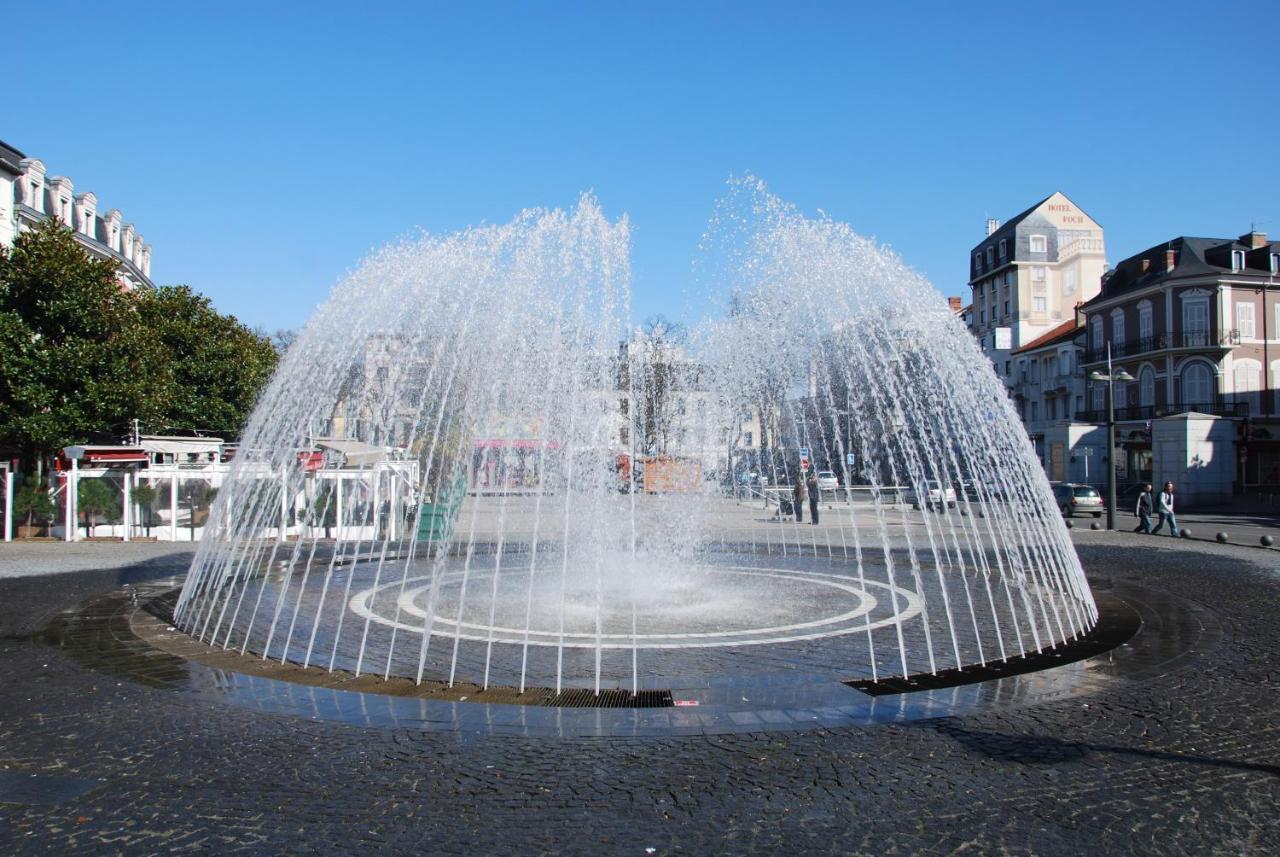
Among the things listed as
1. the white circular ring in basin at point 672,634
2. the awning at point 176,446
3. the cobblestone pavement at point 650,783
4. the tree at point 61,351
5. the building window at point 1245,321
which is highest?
the building window at point 1245,321

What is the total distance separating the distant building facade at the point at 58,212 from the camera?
4144 centimetres

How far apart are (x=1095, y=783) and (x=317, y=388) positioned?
11.5 meters

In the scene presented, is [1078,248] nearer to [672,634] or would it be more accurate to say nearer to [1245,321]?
[1245,321]

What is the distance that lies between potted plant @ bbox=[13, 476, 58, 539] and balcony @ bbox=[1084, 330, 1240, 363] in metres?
59.8

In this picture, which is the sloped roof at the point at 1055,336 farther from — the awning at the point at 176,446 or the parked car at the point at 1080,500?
the awning at the point at 176,446

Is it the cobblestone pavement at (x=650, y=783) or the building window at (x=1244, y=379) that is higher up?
the building window at (x=1244, y=379)

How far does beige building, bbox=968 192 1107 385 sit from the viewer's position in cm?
8025

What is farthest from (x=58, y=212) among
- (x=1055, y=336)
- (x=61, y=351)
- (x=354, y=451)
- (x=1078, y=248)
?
(x=1078, y=248)

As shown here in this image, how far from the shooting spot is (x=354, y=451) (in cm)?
2745

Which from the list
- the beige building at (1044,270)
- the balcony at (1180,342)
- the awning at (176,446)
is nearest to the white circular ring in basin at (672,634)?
the awning at (176,446)

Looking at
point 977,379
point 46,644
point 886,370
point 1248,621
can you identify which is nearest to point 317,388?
point 46,644

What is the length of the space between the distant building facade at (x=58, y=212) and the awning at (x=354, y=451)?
39.6ft

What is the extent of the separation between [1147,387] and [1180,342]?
4.12 m

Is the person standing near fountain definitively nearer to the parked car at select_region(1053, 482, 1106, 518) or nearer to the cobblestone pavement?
the parked car at select_region(1053, 482, 1106, 518)
